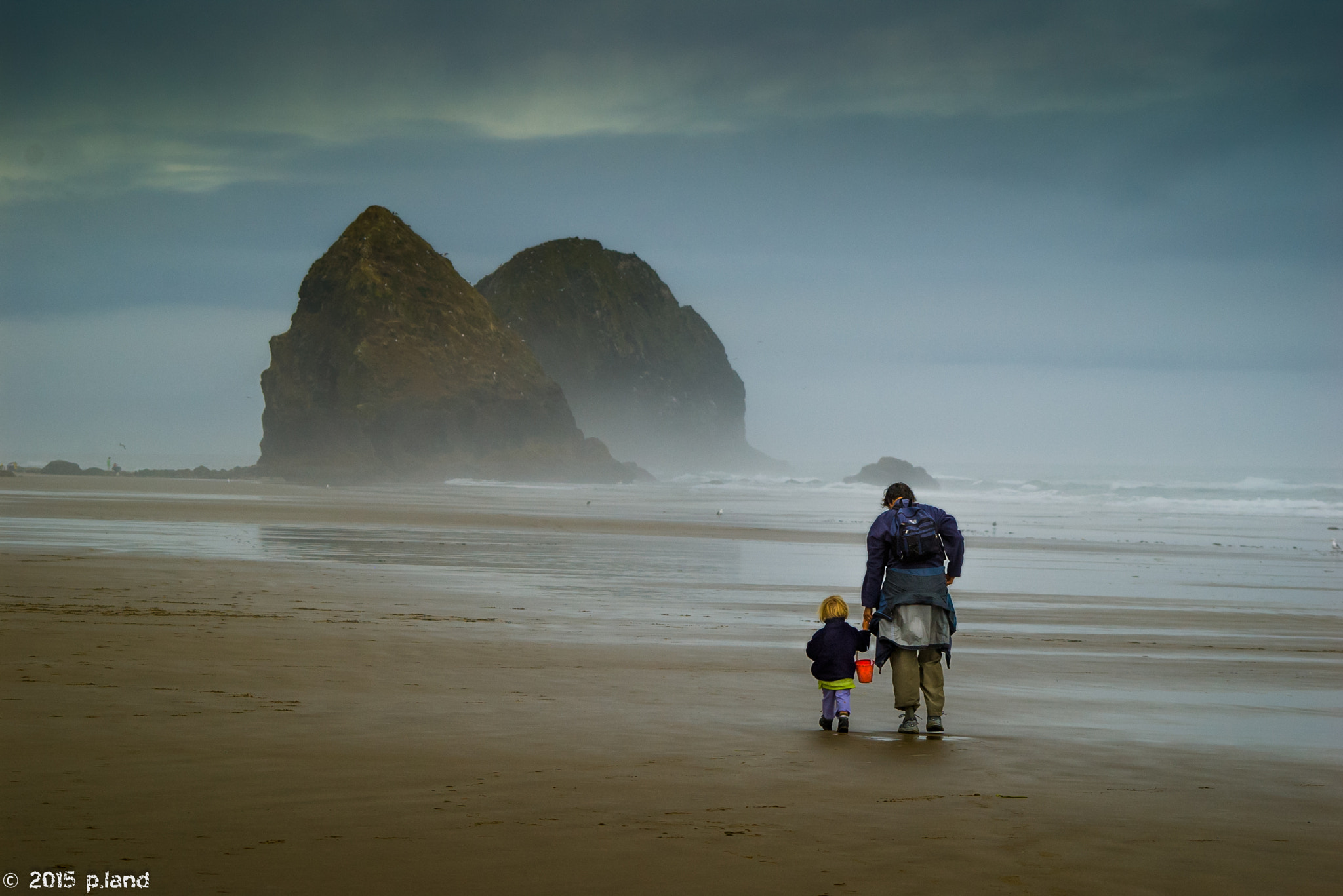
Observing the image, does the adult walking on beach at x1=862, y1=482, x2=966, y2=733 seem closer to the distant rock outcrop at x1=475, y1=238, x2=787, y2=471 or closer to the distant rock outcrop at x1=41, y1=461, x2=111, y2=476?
the distant rock outcrop at x1=41, y1=461, x2=111, y2=476

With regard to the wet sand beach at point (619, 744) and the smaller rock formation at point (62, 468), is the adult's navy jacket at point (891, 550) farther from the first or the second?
the smaller rock formation at point (62, 468)

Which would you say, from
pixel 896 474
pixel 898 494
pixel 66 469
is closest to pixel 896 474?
pixel 896 474

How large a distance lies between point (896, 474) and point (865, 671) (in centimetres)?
9261

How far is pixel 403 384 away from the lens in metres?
99.7

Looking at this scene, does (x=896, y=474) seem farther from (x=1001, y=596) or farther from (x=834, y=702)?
(x=834, y=702)

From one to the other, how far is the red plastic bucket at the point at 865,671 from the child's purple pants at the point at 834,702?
7.6 inches

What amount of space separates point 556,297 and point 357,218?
171 ft

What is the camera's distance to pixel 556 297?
15862 cm

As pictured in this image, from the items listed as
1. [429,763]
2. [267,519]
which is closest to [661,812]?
[429,763]

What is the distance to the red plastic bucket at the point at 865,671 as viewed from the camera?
7.15 metres

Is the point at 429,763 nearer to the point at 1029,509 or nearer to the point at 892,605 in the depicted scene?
the point at 892,605

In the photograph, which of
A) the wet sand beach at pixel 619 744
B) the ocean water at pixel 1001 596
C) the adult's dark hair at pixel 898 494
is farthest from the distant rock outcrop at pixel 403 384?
the adult's dark hair at pixel 898 494

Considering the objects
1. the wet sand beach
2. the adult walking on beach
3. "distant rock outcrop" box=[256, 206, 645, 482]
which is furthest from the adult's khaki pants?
"distant rock outcrop" box=[256, 206, 645, 482]

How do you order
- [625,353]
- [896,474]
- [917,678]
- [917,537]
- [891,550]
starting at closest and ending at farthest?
[917,537] < [917,678] < [891,550] < [896,474] < [625,353]
